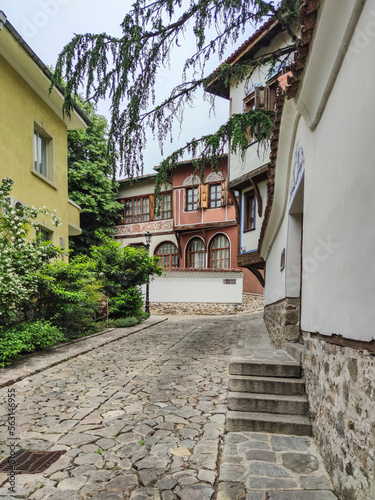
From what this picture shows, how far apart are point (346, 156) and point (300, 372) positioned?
247 cm

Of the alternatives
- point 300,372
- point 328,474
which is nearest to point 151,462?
point 328,474

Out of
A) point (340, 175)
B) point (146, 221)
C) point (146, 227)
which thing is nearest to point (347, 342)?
point (340, 175)

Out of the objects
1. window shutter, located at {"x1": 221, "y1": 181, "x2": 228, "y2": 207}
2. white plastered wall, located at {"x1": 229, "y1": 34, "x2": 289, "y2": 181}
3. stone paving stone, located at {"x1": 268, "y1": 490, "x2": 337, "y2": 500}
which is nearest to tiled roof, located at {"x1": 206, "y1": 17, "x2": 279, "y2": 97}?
white plastered wall, located at {"x1": 229, "y1": 34, "x2": 289, "y2": 181}

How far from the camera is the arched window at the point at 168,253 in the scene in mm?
22828

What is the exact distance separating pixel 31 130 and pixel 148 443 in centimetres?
908

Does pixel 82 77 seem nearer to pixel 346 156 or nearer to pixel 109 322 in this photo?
pixel 346 156

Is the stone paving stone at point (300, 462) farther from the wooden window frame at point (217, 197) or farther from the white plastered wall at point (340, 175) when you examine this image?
the wooden window frame at point (217, 197)

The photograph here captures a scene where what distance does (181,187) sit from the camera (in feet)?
72.1

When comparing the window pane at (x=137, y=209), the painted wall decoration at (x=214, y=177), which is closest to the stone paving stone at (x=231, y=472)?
the painted wall decoration at (x=214, y=177)

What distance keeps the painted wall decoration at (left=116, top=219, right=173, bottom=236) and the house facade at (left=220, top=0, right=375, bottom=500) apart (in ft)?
63.9

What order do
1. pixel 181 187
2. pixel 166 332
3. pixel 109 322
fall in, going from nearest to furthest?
pixel 166 332, pixel 109 322, pixel 181 187

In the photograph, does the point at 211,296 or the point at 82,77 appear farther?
Answer: the point at 211,296

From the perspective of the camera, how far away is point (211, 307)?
1753 cm

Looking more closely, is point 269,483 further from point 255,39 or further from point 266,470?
point 255,39
